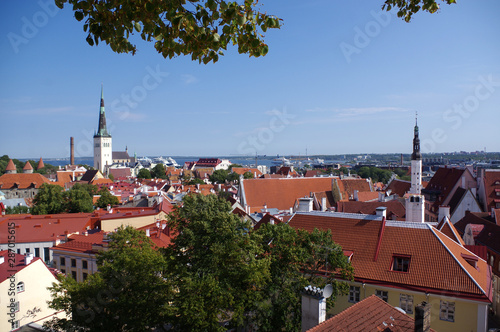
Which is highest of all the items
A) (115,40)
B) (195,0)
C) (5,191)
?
(195,0)

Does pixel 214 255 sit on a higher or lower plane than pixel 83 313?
higher

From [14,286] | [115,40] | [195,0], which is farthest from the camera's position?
[14,286]

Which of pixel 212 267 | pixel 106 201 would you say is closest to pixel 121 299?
pixel 212 267

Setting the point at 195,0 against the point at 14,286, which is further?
the point at 14,286

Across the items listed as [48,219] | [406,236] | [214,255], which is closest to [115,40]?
[214,255]

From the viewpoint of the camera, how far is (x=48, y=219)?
34219 mm

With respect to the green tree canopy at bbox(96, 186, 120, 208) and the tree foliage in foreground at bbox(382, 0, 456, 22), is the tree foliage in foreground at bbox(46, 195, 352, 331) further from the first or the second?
the green tree canopy at bbox(96, 186, 120, 208)

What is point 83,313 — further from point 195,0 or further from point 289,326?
point 195,0

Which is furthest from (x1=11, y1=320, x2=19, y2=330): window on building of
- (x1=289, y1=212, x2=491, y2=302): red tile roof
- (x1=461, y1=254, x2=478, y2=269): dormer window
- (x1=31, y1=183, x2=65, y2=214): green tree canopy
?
(x1=31, y1=183, x2=65, y2=214): green tree canopy

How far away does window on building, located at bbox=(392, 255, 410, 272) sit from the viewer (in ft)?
56.1

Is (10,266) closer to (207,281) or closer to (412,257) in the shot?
(207,281)

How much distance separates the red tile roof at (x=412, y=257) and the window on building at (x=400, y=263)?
18cm

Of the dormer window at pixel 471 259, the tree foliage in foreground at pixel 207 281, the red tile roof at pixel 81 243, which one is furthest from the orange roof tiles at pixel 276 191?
the tree foliage in foreground at pixel 207 281

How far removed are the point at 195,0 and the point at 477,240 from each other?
26.9m
